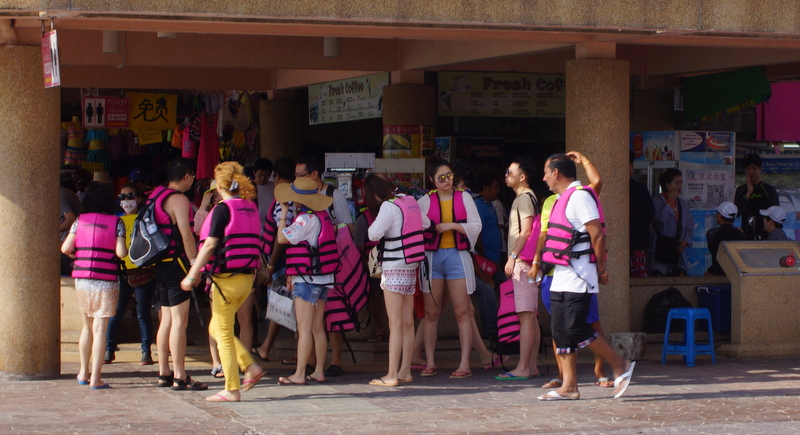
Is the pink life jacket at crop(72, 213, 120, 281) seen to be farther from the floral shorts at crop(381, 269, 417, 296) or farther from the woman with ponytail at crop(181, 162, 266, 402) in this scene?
the floral shorts at crop(381, 269, 417, 296)

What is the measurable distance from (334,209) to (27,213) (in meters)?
2.45

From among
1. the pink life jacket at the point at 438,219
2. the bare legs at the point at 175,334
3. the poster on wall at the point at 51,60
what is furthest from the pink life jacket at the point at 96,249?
the pink life jacket at the point at 438,219

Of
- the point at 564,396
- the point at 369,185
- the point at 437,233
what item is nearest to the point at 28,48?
the point at 369,185

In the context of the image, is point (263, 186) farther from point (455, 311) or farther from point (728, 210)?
point (728, 210)

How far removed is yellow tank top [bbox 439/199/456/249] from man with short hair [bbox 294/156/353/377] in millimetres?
818

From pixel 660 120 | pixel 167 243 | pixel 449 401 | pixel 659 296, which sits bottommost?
pixel 449 401

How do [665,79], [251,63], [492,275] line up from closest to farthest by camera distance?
[492,275] < [251,63] < [665,79]

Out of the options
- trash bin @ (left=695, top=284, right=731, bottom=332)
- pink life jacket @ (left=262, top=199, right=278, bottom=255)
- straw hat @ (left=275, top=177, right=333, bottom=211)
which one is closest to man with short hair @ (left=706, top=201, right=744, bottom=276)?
trash bin @ (left=695, top=284, right=731, bottom=332)

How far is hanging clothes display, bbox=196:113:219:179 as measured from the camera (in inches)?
550

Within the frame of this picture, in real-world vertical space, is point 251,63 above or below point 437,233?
above

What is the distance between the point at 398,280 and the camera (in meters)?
7.63

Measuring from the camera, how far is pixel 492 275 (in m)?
8.58

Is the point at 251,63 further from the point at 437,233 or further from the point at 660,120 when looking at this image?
the point at 660,120

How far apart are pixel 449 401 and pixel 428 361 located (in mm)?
1049
